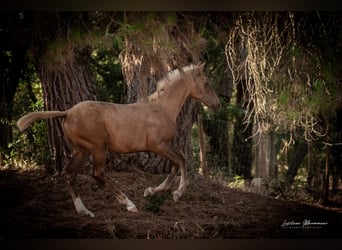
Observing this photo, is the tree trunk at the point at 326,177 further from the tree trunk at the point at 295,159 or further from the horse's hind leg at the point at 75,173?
the horse's hind leg at the point at 75,173

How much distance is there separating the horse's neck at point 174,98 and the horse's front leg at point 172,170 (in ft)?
0.84

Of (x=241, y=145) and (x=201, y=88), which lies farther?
(x=241, y=145)

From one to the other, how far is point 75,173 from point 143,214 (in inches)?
23.4

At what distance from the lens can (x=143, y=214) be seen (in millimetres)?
4598

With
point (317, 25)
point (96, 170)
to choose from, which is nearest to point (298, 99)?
point (317, 25)

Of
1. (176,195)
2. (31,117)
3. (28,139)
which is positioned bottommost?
(176,195)

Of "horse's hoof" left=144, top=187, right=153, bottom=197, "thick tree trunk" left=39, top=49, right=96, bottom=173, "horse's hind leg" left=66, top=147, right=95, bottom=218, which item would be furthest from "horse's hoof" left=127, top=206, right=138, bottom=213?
"thick tree trunk" left=39, top=49, right=96, bottom=173

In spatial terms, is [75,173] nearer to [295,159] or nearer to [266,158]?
[266,158]

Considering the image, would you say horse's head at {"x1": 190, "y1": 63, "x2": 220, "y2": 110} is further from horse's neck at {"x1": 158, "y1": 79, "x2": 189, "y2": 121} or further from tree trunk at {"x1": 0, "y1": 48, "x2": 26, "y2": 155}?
tree trunk at {"x1": 0, "y1": 48, "x2": 26, "y2": 155}

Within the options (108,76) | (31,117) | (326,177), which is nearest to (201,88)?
(108,76)

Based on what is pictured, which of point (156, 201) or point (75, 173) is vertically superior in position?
point (75, 173)

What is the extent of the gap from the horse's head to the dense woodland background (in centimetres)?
10

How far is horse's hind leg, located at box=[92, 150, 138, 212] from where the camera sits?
15.1 feet

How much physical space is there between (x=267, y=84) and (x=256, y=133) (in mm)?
401
